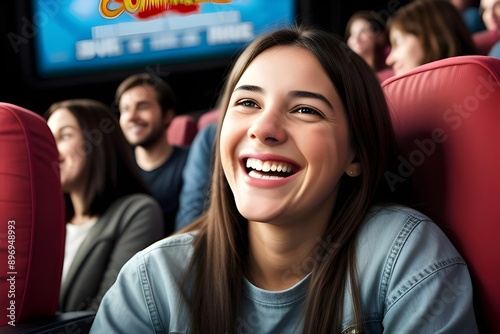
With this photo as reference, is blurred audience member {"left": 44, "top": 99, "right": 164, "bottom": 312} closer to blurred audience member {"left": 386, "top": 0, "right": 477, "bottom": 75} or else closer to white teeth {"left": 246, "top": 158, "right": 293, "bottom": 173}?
white teeth {"left": 246, "top": 158, "right": 293, "bottom": 173}

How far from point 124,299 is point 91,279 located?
0.70 m

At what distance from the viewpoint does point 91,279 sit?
1.77 metres

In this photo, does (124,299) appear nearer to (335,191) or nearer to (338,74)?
(335,191)

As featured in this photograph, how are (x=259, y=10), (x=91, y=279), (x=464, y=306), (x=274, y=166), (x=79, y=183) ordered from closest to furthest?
(x=464, y=306)
(x=274, y=166)
(x=91, y=279)
(x=79, y=183)
(x=259, y=10)

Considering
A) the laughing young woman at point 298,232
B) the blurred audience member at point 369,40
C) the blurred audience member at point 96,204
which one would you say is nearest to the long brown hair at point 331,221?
the laughing young woman at point 298,232

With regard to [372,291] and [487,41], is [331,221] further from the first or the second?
[487,41]

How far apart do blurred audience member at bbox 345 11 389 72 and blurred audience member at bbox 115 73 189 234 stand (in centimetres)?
87

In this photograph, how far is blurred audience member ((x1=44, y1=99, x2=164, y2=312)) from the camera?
178 cm

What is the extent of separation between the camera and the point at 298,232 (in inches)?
→ 44.3

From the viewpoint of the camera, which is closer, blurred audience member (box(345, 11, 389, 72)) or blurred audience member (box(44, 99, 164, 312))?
blurred audience member (box(44, 99, 164, 312))

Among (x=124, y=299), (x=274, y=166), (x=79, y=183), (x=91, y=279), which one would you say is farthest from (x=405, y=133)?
(x=79, y=183)

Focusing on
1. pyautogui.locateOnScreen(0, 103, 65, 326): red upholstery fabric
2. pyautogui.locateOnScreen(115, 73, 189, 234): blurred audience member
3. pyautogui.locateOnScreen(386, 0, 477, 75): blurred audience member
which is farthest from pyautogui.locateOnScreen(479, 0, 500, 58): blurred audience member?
pyautogui.locateOnScreen(0, 103, 65, 326): red upholstery fabric

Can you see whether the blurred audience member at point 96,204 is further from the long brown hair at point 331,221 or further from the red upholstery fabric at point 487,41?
the red upholstery fabric at point 487,41

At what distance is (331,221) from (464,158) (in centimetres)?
25
